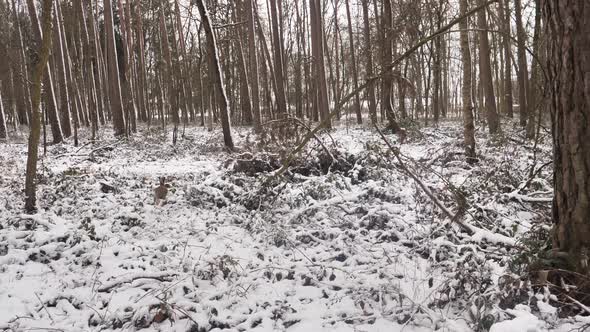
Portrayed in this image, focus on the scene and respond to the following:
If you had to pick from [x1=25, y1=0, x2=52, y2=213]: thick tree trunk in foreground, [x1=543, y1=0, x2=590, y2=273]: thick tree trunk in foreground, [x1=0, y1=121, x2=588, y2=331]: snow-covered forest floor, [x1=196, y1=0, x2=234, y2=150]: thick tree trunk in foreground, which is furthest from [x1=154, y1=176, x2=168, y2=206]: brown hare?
[x1=543, y1=0, x2=590, y2=273]: thick tree trunk in foreground

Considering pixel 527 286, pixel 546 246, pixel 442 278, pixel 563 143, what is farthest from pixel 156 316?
pixel 563 143

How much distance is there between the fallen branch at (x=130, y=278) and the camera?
400cm

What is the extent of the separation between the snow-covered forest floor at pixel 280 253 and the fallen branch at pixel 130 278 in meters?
0.01

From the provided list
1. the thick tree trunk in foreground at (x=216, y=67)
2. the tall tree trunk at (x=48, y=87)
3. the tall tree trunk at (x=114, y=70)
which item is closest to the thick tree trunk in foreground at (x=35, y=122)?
the thick tree trunk in foreground at (x=216, y=67)

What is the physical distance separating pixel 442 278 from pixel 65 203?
16.4 feet

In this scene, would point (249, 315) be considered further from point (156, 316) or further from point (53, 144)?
point (53, 144)

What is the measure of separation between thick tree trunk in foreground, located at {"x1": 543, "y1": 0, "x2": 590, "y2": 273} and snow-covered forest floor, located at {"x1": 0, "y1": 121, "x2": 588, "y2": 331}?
41 centimetres

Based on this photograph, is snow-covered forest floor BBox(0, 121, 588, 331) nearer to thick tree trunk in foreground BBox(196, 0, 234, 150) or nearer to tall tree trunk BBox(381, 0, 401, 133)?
tall tree trunk BBox(381, 0, 401, 133)

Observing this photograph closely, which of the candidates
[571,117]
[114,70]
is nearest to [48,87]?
[114,70]

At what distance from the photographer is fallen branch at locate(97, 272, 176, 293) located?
4.00m

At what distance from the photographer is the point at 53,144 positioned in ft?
41.0

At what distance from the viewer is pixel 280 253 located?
184 inches

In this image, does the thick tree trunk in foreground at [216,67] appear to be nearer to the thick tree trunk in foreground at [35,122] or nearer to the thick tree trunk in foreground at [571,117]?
the thick tree trunk in foreground at [35,122]

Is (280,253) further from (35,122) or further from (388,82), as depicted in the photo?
(35,122)
